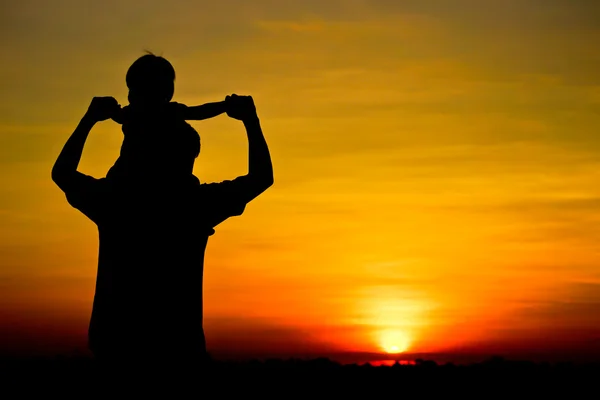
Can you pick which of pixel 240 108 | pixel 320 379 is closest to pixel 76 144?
pixel 240 108

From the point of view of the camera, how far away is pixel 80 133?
16.1 feet

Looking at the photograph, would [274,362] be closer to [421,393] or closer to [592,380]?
[421,393]

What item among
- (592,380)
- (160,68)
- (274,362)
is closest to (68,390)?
(160,68)

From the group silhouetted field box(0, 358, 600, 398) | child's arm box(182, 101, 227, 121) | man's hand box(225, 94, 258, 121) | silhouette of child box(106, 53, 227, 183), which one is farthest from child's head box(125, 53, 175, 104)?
silhouetted field box(0, 358, 600, 398)

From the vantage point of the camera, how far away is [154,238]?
196 inches

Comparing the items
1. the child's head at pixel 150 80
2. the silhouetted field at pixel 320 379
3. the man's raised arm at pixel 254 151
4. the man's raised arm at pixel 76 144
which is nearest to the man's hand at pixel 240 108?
the man's raised arm at pixel 254 151

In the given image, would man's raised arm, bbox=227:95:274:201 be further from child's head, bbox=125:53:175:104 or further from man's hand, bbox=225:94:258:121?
child's head, bbox=125:53:175:104

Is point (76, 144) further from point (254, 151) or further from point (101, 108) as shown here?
point (254, 151)

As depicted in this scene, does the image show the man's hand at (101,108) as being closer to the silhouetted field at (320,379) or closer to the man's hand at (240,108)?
the man's hand at (240,108)

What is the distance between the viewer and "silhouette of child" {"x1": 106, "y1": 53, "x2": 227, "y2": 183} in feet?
16.4

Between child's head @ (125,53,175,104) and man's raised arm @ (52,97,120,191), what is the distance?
0.58 feet

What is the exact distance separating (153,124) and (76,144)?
0.45m

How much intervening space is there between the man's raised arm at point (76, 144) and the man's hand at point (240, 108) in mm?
641

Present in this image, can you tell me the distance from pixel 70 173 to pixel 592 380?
155 inches
